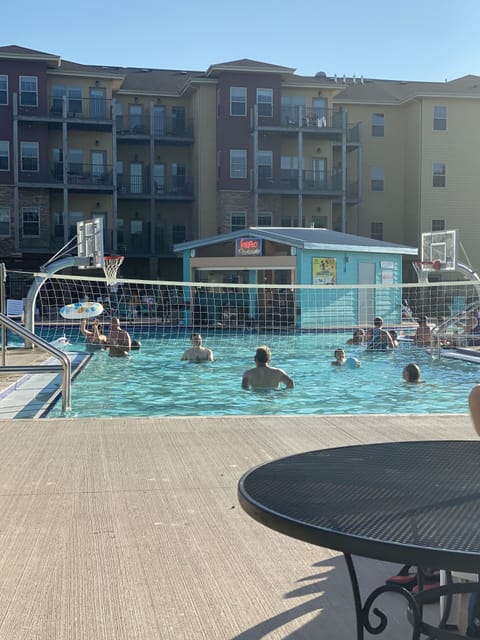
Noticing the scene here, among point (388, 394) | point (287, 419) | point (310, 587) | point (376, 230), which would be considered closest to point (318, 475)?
point (310, 587)

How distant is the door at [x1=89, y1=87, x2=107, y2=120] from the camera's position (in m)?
38.6

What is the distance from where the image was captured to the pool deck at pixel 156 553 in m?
3.12

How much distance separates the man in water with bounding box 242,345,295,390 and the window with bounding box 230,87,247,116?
91.6 feet

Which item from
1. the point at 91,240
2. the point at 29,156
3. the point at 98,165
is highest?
the point at 29,156

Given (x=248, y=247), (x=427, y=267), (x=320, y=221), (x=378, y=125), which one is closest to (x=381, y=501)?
(x=427, y=267)

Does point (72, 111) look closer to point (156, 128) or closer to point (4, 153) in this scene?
point (4, 153)

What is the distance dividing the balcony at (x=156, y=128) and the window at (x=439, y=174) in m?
13.6

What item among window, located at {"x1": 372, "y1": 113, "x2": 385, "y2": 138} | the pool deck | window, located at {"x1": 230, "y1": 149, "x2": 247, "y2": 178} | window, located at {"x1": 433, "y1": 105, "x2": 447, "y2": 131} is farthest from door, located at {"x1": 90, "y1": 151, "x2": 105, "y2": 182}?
the pool deck

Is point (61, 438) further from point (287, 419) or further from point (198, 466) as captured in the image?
point (287, 419)

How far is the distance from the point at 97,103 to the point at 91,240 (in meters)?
20.5

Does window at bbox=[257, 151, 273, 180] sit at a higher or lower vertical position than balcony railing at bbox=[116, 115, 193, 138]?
lower

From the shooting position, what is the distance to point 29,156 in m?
38.0

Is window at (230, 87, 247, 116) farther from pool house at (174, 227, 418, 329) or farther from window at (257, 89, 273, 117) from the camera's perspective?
pool house at (174, 227, 418, 329)

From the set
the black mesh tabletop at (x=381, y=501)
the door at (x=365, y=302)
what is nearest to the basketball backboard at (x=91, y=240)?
the door at (x=365, y=302)
